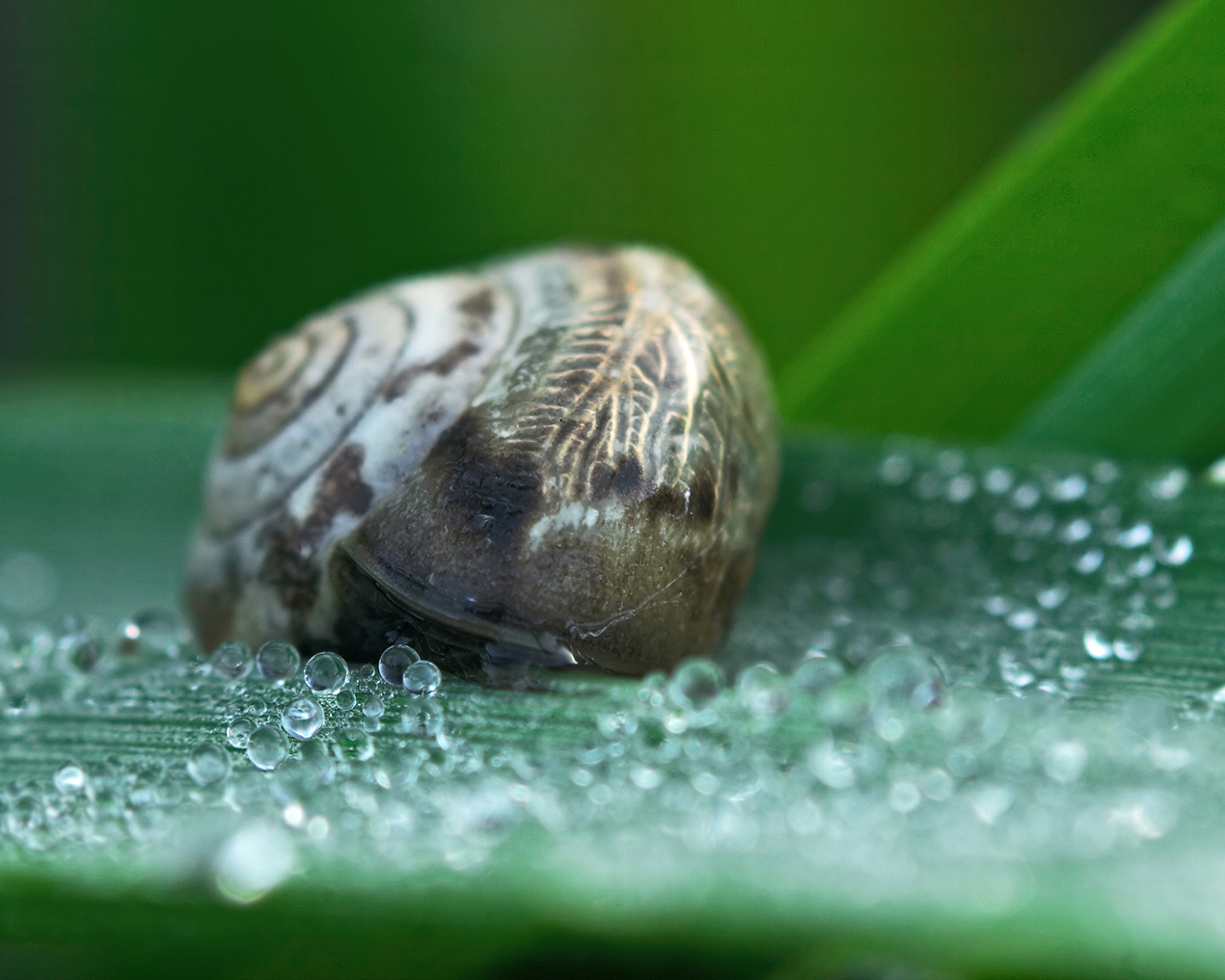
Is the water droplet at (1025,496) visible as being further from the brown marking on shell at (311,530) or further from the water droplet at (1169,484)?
the brown marking on shell at (311,530)

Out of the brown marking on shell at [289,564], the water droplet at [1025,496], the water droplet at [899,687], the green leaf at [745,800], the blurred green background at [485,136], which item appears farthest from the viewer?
the blurred green background at [485,136]

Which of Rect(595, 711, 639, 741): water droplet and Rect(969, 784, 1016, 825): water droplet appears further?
Rect(595, 711, 639, 741): water droplet

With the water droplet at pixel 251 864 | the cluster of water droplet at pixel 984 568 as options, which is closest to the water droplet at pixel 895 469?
the cluster of water droplet at pixel 984 568

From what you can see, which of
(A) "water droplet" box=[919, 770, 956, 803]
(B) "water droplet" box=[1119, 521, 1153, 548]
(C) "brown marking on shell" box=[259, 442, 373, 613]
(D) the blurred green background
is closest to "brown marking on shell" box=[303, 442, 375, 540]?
(C) "brown marking on shell" box=[259, 442, 373, 613]

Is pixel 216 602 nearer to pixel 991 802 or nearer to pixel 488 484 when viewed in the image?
pixel 488 484

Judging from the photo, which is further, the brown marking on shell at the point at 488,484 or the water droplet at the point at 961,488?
the water droplet at the point at 961,488

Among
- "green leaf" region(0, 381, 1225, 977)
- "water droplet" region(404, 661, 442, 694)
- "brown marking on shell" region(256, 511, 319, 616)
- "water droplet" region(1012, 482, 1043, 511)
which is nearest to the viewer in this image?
"green leaf" region(0, 381, 1225, 977)

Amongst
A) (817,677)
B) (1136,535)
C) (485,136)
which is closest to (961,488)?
(1136,535)

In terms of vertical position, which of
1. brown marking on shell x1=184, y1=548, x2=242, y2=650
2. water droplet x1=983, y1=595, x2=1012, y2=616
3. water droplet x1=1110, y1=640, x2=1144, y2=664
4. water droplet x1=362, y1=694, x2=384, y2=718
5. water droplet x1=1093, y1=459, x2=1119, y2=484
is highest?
water droplet x1=1093, y1=459, x2=1119, y2=484

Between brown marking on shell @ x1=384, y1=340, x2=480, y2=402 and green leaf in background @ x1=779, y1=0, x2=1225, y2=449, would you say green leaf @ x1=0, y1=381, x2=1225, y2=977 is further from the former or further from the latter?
brown marking on shell @ x1=384, y1=340, x2=480, y2=402

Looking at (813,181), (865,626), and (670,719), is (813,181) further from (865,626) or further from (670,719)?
(670,719)
